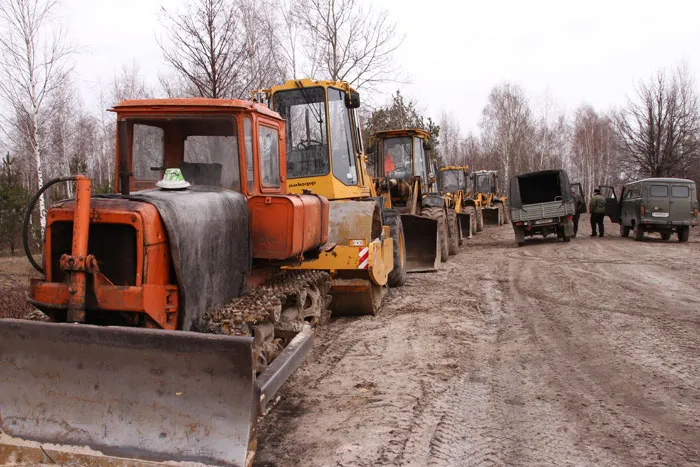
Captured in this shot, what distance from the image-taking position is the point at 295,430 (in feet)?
13.9

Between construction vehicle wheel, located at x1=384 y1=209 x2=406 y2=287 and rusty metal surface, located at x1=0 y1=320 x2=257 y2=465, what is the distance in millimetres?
6508

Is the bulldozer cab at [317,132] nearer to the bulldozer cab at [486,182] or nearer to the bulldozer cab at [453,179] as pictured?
the bulldozer cab at [453,179]

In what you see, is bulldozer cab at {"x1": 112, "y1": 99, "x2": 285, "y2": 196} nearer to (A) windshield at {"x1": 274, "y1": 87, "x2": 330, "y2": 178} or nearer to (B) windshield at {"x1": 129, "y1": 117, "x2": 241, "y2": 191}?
(B) windshield at {"x1": 129, "y1": 117, "x2": 241, "y2": 191}

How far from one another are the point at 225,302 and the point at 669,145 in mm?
28851

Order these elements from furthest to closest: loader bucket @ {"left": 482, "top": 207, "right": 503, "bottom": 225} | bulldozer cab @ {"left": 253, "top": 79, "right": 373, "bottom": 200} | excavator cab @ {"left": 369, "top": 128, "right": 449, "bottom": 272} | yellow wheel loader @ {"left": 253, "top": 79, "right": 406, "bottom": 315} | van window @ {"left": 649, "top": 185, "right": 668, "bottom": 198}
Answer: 1. loader bucket @ {"left": 482, "top": 207, "right": 503, "bottom": 225}
2. van window @ {"left": 649, "top": 185, "right": 668, "bottom": 198}
3. excavator cab @ {"left": 369, "top": 128, "right": 449, "bottom": 272}
4. bulldozer cab @ {"left": 253, "top": 79, "right": 373, "bottom": 200}
5. yellow wheel loader @ {"left": 253, "top": 79, "right": 406, "bottom": 315}

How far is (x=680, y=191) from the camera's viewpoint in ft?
60.7

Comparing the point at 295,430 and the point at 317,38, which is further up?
the point at 317,38

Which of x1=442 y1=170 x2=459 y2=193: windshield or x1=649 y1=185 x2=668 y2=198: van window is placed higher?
x1=442 y1=170 x2=459 y2=193: windshield

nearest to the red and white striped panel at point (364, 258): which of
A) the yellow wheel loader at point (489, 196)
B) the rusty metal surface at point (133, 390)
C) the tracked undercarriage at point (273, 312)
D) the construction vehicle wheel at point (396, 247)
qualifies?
the tracked undercarriage at point (273, 312)

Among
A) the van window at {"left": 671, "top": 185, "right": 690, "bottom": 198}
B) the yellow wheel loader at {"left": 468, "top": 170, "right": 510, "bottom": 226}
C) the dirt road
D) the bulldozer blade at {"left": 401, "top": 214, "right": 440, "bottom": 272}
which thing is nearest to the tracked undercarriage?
the dirt road

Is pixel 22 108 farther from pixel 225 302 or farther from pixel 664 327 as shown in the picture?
pixel 664 327

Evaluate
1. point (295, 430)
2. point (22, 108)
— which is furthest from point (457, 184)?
point (295, 430)

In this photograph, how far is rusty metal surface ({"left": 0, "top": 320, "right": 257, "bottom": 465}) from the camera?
130 inches

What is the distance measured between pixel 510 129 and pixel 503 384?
46.0 m
